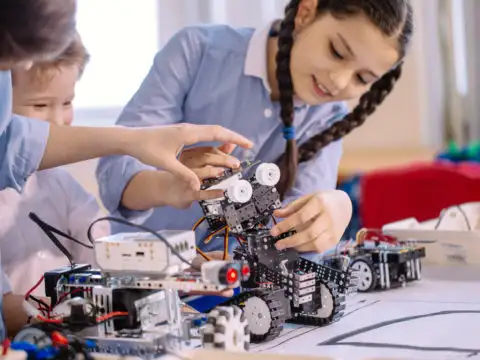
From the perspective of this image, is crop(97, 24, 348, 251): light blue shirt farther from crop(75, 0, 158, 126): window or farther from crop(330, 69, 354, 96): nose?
crop(75, 0, 158, 126): window

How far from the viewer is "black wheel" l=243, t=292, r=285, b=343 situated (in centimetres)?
94

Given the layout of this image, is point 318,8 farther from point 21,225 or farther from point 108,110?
point 108,110

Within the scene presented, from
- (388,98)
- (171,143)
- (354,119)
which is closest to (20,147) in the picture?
(171,143)

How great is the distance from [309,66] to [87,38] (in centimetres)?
149

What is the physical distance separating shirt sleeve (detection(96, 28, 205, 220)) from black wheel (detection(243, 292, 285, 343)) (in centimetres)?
41

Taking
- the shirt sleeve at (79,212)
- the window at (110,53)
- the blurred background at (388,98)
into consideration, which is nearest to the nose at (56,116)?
the shirt sleeve at (79,212)

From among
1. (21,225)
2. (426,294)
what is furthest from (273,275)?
(21,225)

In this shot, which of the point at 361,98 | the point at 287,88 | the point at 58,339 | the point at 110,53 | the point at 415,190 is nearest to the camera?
the point at 58,339

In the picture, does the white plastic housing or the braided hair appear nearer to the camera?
the white plastic housing

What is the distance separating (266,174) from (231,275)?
191 millimetres

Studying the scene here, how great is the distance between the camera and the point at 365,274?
1234 mm

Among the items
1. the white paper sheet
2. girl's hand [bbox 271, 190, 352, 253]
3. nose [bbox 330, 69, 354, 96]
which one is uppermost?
nose [bbox 330, 69, 354, 96]

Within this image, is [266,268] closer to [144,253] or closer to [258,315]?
[258,315]

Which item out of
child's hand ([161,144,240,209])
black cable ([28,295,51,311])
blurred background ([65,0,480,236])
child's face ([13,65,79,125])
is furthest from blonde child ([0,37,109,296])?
blurred background ([65,0,480,236])
